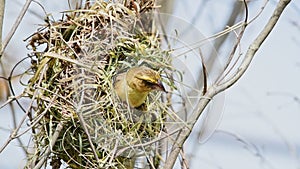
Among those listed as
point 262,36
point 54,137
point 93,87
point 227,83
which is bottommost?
point 54,137

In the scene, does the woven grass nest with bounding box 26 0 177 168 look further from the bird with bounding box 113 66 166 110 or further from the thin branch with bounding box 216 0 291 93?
the thin branch with bounding box 216 0 291 93

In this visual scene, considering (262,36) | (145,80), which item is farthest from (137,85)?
(262,36)

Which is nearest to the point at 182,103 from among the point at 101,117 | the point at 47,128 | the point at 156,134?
the point at 156,134

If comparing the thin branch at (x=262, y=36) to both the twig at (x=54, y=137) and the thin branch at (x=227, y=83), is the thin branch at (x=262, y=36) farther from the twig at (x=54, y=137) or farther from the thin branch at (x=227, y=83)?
the twig at (x=54, y=137)

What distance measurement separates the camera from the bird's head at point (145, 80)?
1351 millimetres

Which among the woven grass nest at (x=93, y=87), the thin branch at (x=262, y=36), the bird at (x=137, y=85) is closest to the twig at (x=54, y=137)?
the woven grass nest at (x=93, y=87)

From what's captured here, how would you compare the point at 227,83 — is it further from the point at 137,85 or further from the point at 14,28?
the point at 14,28

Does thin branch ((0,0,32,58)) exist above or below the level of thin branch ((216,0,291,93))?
below

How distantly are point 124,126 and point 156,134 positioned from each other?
0.33 feet

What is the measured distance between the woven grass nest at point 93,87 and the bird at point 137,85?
19 mm

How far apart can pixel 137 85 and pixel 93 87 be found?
0.11m

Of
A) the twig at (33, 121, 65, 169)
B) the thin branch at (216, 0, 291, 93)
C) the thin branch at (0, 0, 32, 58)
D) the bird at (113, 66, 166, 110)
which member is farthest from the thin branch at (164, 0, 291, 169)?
the thin branch at (0, 0, 32, 58)

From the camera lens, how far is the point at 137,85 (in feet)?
4.46

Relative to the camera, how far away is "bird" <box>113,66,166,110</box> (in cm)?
135
